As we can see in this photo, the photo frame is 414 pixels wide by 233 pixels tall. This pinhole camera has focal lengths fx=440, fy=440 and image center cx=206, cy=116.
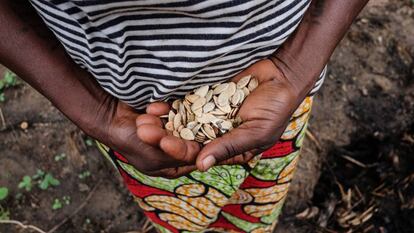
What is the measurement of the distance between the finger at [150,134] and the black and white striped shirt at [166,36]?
88 mm

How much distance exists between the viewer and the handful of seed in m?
0.97

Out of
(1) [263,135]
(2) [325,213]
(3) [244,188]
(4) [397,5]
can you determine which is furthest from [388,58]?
(1) [263,135]

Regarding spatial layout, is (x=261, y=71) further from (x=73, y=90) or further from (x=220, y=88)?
(x=73, y=90)

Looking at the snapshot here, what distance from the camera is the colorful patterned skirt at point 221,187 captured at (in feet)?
3.65

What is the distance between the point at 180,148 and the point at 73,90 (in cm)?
30

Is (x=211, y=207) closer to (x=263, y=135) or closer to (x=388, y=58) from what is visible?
(x=263, y=135)

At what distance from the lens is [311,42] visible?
0.99 m

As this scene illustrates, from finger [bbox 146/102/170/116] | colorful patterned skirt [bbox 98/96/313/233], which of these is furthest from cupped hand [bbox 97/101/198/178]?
colorful patterned skirt [bbox 98/96/313/233]

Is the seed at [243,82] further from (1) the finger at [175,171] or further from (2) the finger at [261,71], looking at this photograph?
(1) the finger at [175,171]

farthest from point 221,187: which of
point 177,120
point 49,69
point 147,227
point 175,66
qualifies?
point 147,227

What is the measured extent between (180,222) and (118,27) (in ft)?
2.46

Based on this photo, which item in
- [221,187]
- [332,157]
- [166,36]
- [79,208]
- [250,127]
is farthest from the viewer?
[332,157]

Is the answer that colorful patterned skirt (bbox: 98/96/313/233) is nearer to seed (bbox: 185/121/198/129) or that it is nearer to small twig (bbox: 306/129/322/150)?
seed (bbox: 185/121/198/129)

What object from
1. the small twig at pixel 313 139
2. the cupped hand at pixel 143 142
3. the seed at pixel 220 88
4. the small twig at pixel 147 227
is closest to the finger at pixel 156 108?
Result: the cupped hand at pixel 143 142
